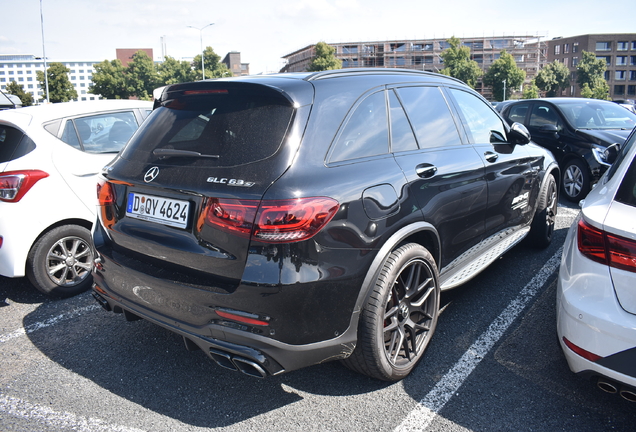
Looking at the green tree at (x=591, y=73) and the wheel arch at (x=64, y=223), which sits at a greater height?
the green tree at (x=591, y=73)

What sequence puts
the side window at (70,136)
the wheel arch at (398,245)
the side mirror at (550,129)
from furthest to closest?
the side mirror at (550,129), the side window at (70,136), the wheel arch at (398,245)

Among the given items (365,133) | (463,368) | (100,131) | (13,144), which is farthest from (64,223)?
(463,368)

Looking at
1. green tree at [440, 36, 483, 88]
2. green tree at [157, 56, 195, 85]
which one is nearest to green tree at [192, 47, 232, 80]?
green tree at [157, 56, 195, 85]

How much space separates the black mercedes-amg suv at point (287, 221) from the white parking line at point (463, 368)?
0.22 metres

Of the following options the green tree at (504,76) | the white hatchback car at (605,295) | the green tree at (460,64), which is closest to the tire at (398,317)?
the white hatchback car at (605,295)

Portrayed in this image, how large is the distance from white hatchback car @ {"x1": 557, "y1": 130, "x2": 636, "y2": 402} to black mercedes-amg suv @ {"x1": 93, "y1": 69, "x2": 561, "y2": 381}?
2.71ft

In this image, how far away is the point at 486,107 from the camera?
166 inches

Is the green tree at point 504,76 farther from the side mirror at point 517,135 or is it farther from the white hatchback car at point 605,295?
the white hatchback car at point 605,295

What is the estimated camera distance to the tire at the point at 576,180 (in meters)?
7.70

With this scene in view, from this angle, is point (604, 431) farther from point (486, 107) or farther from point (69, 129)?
point (69, 129)

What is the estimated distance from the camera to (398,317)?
109 inches

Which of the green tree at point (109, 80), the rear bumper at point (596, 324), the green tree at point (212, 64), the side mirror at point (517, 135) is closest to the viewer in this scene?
the rear bumper at point (596, 324)

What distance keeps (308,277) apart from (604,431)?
1.63m

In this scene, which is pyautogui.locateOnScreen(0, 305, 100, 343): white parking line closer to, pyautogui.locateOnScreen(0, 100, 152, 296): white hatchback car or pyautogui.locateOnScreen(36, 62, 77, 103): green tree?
pyautogui.locateOnScreen(0, 100, 152, 296): white hatchback car
